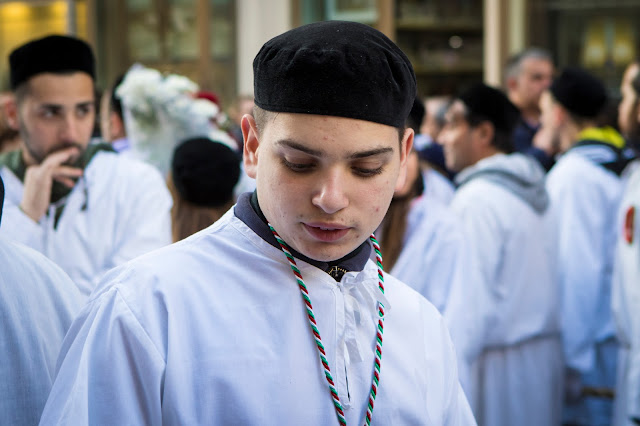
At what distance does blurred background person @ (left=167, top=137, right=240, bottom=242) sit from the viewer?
2809 millimetres

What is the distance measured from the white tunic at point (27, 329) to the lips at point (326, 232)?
0.55 m

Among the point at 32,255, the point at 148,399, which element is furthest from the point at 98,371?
the point at 32,255

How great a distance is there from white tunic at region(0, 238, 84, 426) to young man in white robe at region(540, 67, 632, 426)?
3.11 metres

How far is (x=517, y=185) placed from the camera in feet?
12.1

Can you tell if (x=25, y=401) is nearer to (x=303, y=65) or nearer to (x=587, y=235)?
(x=303, y=65)

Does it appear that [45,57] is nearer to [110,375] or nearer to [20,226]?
[20,226]

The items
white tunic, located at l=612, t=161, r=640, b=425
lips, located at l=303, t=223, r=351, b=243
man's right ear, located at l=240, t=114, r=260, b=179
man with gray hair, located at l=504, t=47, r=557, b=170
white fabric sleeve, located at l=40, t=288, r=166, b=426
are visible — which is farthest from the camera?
man with gray hair, located at l=504, t=47, r=557, b=170

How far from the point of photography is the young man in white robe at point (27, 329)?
140cm

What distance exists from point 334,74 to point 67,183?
1755mm

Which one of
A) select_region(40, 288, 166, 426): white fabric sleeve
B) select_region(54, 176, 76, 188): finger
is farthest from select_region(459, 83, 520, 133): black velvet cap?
select_region(40, 288, 166, 426): white fabric sleeve

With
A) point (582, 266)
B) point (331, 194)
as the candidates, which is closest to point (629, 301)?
point (582, 266)

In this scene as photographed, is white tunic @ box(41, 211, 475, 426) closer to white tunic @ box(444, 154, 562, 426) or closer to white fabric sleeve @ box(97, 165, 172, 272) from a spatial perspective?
white fabric sleeve @ box(97, 165, 172, 272)

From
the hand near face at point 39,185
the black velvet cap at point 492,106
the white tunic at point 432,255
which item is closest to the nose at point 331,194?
the hand near face at point 39,185

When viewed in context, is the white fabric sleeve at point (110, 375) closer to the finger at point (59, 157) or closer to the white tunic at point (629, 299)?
the finger at point (59, 157)
